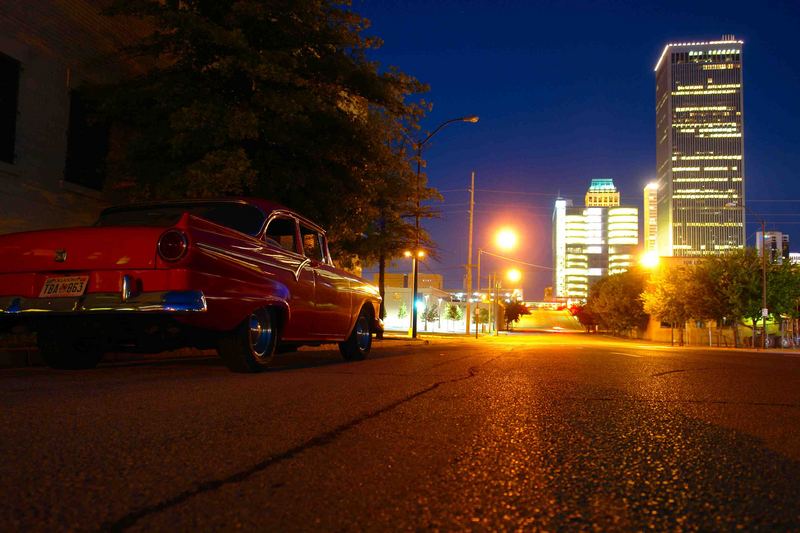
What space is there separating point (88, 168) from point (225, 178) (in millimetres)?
4952

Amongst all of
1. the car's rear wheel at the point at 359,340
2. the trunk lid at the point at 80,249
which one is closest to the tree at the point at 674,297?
the car's rear wheel at the point at 359,340

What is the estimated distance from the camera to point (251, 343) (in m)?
7.52

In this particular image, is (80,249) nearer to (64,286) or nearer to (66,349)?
(64,286)

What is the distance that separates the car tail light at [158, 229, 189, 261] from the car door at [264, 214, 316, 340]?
4.97 ft

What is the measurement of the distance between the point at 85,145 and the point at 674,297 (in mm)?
49662

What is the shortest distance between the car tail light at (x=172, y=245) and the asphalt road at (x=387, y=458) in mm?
1247

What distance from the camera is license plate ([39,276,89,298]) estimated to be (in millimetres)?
6473

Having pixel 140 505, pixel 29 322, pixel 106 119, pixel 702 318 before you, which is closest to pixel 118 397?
pixel 29 322

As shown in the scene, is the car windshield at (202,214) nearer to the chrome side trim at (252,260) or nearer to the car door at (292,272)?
the car door at (292,272)

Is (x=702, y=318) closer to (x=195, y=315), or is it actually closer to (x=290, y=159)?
(x=290, y=159)

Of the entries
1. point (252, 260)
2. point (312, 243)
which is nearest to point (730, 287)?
point (312, 243)

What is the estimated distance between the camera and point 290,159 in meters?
13.8

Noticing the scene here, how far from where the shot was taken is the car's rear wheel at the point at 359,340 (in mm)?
10680

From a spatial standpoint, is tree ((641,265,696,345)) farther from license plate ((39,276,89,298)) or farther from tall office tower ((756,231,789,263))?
license plate ((39,276,89,298))
